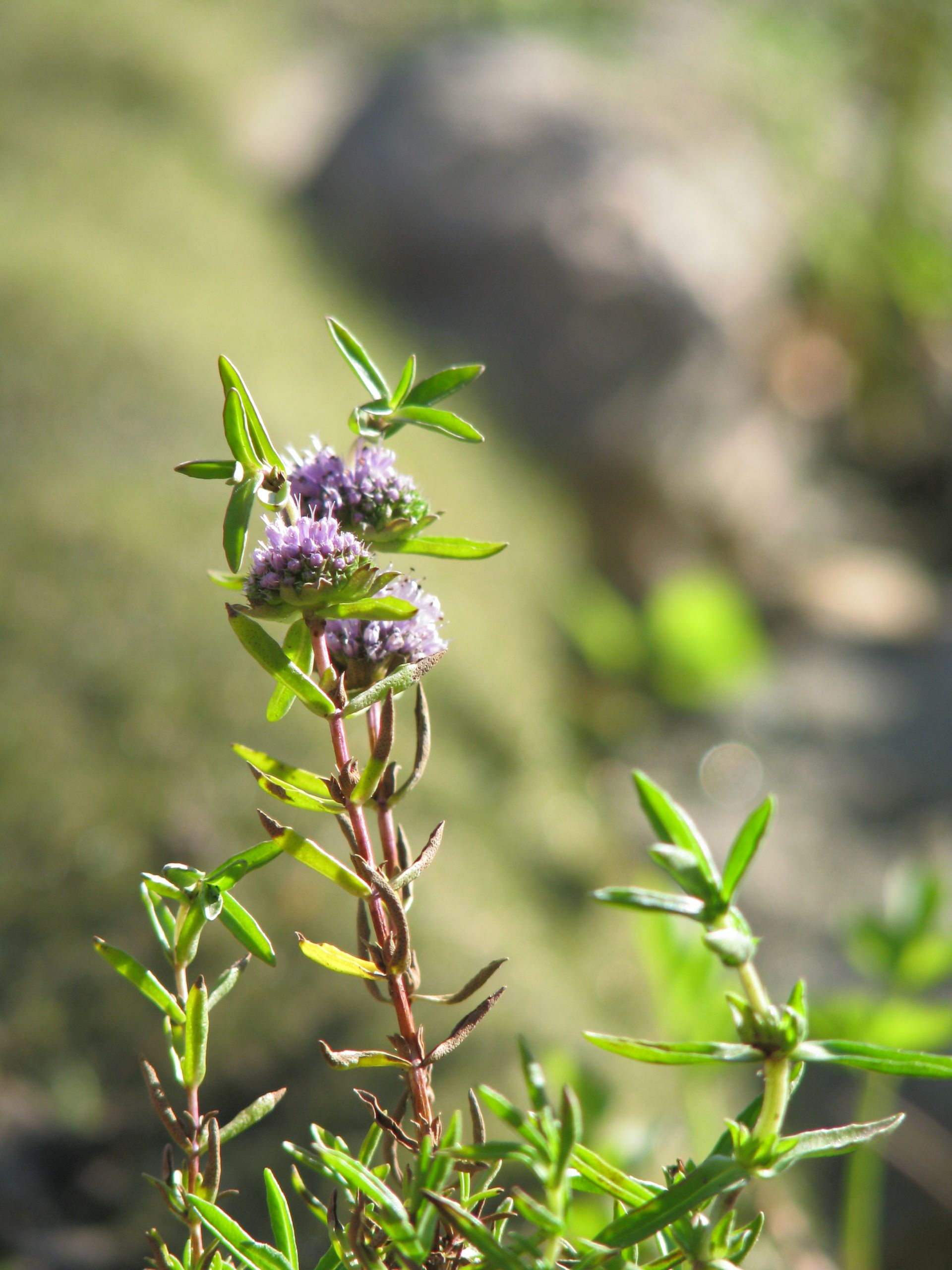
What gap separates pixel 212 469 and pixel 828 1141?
1.14ft

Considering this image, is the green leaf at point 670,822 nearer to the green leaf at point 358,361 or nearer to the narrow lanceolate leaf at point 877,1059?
the narrow lanceolate leaf at point 877,1059

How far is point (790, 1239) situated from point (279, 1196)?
98 centimetres

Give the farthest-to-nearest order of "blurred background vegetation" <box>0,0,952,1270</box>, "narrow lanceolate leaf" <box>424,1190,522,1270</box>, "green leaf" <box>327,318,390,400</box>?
"blurred background vegetation" <box>0,0,952,1270</box>, "green leaf" <box>327,318,390,400</box>, "narrow lanceolate leaf" <box>424,1190,522,1270</box>

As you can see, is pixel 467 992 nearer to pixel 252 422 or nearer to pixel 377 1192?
pixel 377 1192

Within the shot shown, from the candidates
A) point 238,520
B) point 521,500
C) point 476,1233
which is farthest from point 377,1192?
point 521,500

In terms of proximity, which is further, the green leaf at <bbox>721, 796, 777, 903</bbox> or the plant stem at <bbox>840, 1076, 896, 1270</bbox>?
the plant stem at <bbox>840, 1076, 896, 1270</bbox>

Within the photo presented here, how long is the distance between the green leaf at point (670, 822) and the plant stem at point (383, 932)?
0.11 m

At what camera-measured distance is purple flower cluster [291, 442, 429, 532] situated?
0.43m

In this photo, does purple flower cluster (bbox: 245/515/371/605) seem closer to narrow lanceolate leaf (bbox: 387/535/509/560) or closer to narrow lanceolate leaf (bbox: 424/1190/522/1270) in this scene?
narrow lanceolate leaf (bbox: 387/535/509/560)

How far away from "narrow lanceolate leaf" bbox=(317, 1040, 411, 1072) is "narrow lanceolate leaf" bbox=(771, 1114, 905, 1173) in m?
0.14

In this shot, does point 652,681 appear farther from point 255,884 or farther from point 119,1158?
point 119,1158

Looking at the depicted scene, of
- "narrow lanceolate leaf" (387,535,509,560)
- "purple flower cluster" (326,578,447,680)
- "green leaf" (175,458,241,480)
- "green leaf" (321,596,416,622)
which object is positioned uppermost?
"green leaf" (175,458,241,480)

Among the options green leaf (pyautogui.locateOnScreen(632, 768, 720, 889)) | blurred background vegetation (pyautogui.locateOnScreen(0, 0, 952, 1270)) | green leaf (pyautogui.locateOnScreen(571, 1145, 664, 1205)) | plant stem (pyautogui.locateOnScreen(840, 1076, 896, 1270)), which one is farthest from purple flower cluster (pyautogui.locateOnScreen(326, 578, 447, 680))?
plant stem (pyautogui.locateOnScreen(840, 1076, 896, 1270))

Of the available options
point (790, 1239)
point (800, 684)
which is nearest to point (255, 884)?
point (790, 1239)
